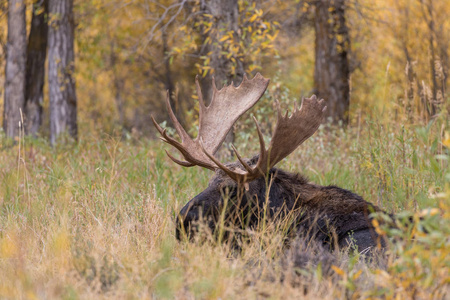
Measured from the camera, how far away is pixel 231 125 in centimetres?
541

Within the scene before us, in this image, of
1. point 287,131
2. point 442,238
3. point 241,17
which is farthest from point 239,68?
point 442,238

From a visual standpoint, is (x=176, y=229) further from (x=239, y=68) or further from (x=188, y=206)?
(x=239, y=68)

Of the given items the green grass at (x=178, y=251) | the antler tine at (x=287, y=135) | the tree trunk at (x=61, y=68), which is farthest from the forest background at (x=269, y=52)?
the antler tine at (x=287, y=135)

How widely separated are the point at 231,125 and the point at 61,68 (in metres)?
7.39

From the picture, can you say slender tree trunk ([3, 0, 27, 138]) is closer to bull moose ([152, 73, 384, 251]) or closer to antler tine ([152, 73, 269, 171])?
antler tine ([152, 73, 269, 171])

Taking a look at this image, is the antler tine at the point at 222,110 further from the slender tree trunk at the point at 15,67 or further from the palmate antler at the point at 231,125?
the slender tree trunk at the point at 15,67

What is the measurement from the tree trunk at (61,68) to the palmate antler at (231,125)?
22.7ft

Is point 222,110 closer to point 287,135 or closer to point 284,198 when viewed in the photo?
point 287,135

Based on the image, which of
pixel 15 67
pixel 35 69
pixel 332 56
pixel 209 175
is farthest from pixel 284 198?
pixel 35 69

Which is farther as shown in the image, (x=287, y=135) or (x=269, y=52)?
(x=269, y=52)

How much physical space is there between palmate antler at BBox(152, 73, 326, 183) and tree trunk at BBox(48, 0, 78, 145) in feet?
22.7

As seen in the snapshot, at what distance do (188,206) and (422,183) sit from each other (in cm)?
222

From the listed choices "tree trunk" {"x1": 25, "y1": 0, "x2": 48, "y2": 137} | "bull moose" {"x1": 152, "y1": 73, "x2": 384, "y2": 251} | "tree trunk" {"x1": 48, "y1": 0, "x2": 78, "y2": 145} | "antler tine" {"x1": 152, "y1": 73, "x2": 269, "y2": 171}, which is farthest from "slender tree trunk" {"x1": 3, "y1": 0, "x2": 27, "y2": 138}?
"bull moose" {"x1": 152, "y1": 73, "x2": 384, "y2": 251}

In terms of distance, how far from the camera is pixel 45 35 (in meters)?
14.1
